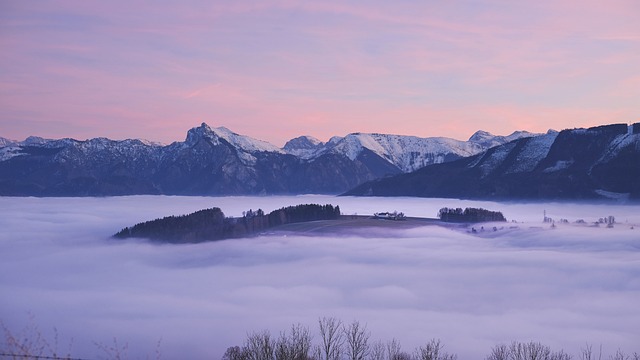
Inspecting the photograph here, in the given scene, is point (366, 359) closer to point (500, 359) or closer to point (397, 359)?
point (397, 359)

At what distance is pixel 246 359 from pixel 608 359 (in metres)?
111

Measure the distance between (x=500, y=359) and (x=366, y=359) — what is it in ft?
292

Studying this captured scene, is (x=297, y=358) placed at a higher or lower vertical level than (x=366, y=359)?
higher

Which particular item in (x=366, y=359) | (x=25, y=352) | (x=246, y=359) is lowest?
(x=366, y=359)

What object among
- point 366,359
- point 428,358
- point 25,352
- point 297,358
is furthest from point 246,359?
point 25,352

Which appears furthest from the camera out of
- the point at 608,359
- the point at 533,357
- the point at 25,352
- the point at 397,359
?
the point at 608,359

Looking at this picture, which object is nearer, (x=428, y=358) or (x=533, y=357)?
(x=428, y=358)

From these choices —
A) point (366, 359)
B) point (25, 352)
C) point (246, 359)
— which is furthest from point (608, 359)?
point (25, 352)

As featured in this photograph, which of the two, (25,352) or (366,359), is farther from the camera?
(366,359)

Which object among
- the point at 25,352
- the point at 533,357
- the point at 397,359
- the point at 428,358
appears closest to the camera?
the point at 25,352

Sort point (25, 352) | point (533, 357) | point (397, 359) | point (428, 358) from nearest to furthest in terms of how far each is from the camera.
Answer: point (25, 352), point (428, 358), point (533, 357), point (397, 359)

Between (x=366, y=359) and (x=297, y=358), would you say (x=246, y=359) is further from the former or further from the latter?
(x=366, y=359)

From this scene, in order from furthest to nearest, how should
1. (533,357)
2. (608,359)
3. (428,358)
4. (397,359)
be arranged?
(608,359) < (397,359) < (533,357) < (428,358)

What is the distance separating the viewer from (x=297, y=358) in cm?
10994
